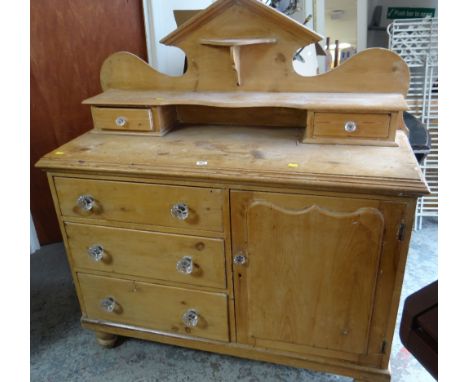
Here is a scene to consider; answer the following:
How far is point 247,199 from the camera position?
46.4 inches

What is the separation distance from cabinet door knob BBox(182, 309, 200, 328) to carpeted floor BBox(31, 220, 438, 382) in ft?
0.77

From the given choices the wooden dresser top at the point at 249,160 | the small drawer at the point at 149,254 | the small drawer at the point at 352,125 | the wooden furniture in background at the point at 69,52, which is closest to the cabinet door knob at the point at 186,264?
the small drawer at the point at 149,254

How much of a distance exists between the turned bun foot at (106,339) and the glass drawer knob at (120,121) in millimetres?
815

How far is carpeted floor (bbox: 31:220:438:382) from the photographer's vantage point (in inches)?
58.9

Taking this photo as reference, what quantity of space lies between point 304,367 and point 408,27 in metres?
1.53

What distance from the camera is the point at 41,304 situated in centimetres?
188

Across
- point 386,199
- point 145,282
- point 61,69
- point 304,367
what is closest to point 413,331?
point 386,199

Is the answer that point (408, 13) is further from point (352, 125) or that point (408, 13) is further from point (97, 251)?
point (97, 251)

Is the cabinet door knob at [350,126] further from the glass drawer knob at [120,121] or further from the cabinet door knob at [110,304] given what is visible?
the cabinet door knob at [110,304]

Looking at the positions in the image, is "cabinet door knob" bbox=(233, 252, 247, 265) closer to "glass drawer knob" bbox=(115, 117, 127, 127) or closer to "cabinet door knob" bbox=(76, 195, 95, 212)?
"cabinet door knob" bbox=(76, 195, 95, 212)

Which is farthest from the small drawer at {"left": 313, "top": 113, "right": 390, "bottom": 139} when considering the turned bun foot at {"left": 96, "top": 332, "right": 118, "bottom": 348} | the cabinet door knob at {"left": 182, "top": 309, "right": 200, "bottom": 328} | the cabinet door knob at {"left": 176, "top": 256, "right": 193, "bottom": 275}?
the turned bun foot at {"left": 96, "top": 332, "right": 118, "bottom": 348}

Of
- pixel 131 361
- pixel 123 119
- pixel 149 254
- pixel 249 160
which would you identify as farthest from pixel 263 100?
pixel 131 361

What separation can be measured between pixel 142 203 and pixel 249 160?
36 cm

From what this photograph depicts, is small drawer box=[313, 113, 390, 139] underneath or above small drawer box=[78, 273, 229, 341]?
above
